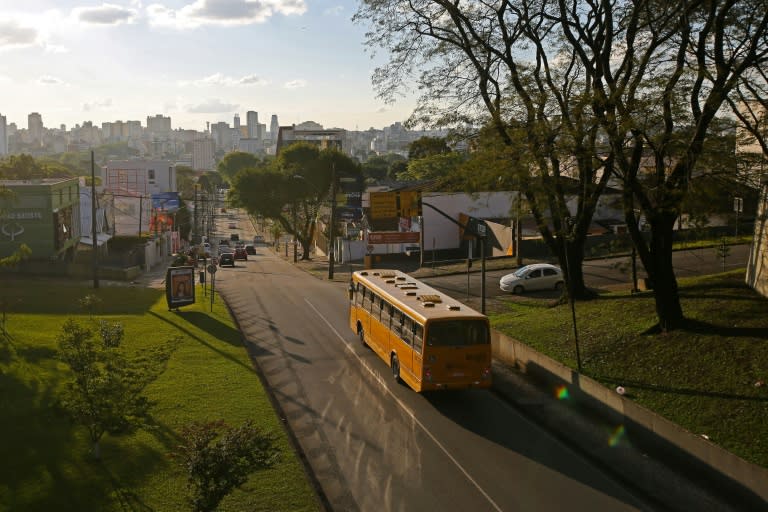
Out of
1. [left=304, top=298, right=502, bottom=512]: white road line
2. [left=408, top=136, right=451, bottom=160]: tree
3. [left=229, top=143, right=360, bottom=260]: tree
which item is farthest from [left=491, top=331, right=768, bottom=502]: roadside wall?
[left=408, top=136, right=451, bottom=160]: tree

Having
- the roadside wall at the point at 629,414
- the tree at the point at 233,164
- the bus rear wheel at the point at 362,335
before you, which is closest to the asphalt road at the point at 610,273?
the bus rear wheel at the point at 362,335

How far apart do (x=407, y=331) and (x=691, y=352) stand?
7850mm

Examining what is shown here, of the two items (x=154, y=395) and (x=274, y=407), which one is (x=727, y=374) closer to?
(x=274, y=407)

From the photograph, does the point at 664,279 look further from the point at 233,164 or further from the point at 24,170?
the point at 233,164

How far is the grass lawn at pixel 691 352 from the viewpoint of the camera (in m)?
16.3

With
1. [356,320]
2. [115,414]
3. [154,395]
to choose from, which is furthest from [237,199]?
[115,414]

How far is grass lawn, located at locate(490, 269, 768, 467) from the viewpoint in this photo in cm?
1627

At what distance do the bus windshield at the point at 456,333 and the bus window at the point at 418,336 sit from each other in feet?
1.02

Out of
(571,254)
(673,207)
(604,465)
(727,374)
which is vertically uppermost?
(673,207)

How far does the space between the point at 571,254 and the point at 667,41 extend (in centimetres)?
910

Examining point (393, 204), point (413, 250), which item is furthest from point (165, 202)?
point (393, 204)

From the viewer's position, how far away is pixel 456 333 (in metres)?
19.7

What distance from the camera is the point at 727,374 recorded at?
18.1m

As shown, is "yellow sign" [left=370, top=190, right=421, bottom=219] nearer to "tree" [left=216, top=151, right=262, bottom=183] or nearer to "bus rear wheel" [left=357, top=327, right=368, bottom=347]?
"bus rear wheel" [left=357, top=327, right=368, bottom=347]
